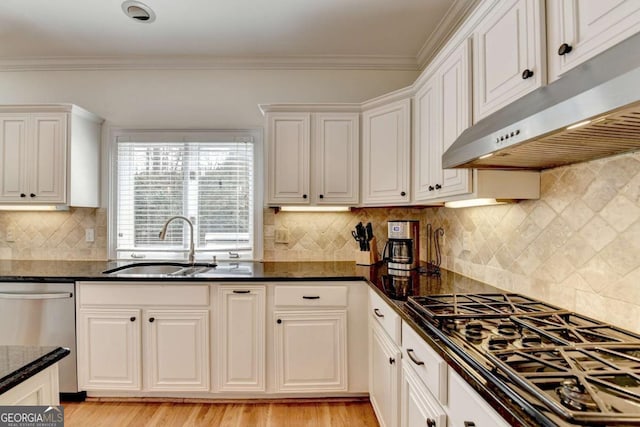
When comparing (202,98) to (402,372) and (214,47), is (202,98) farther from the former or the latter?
(402,372)

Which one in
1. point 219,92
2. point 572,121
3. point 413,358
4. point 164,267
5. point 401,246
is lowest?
point 413,358

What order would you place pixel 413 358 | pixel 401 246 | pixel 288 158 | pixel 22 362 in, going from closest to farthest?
pixel 22 362 → pixel 413 358 → pixel 401 246 → pixel 288 158

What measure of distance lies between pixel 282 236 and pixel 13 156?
2271mm

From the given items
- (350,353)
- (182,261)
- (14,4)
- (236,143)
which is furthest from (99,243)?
(350,353)

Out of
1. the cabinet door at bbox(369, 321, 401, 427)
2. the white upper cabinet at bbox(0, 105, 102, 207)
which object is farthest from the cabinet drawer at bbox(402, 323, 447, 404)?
the white upper cabinet at bbox(0, 105, 102, 207)

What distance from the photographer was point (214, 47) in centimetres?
286

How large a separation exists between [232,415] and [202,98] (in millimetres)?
2591

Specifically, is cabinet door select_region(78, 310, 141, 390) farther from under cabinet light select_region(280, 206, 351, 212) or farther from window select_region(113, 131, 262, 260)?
under cabinet light select_region(280, 206, 351, 212)

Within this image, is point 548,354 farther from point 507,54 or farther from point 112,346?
point 112,346

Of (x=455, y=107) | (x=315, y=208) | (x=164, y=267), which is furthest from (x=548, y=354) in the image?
(x=164, y=267)

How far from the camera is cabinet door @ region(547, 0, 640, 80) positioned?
33.4 inches

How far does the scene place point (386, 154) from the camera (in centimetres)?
256

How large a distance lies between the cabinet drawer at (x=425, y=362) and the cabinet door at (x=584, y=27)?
1.03 m

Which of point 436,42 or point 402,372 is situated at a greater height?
point 436,42
